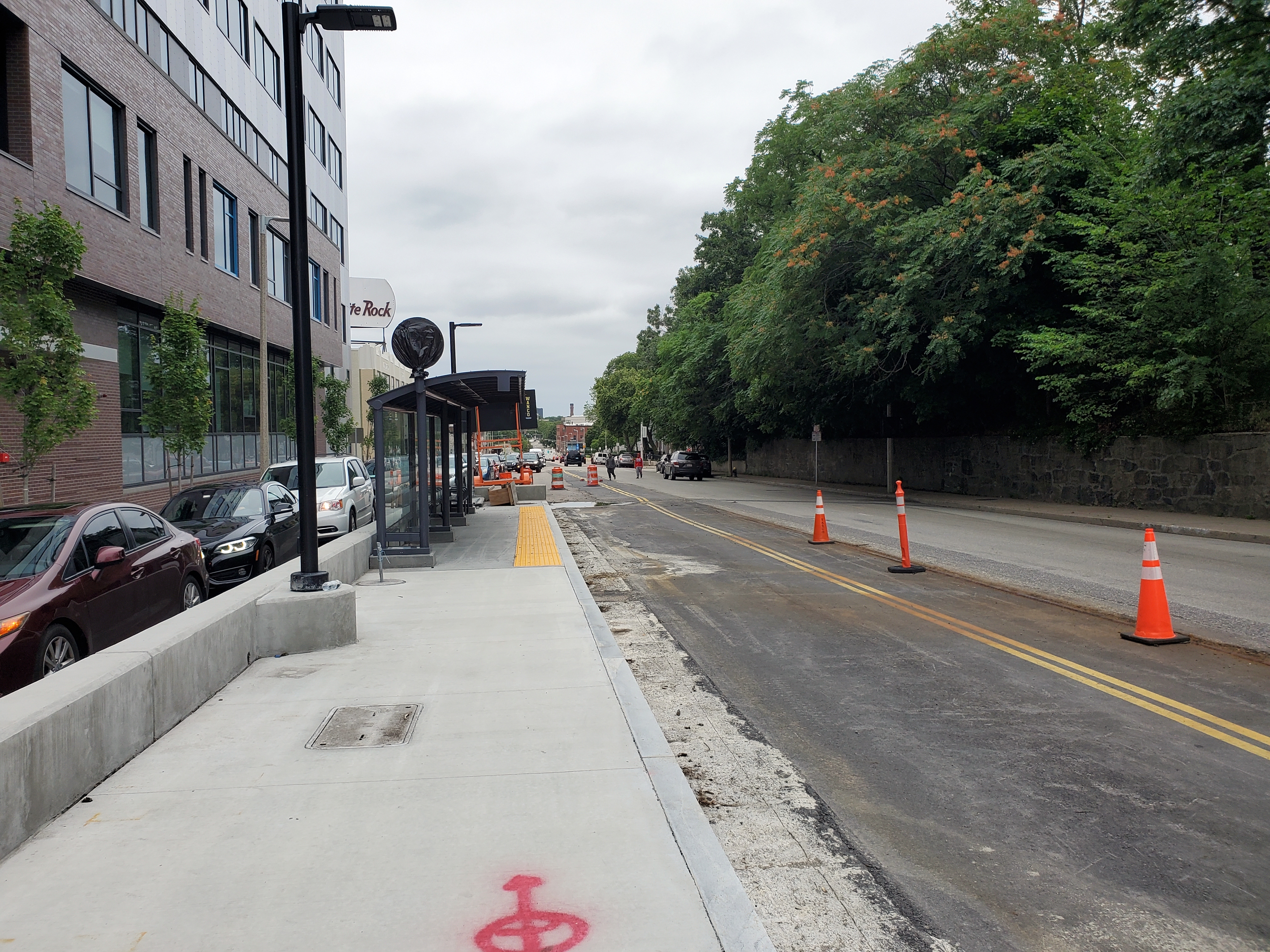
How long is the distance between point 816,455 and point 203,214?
25.2m

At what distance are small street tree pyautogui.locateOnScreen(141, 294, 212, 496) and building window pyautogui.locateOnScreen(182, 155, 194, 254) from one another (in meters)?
4.91

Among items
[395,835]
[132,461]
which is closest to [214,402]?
[132,461]

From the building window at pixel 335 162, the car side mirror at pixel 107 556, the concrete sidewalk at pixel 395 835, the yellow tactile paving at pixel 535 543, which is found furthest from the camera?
the building window at pixel 335 162

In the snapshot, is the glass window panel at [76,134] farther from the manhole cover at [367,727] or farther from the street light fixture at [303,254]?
the manhole cover at [367,727]

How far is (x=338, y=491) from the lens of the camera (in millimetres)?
17219

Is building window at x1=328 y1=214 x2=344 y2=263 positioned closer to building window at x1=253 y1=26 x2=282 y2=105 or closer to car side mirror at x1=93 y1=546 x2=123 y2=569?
building window at x1=253 y1=26 x2=282 y2=105

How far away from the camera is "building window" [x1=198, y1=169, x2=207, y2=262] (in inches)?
953

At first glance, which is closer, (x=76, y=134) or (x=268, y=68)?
(x=76, y=134)

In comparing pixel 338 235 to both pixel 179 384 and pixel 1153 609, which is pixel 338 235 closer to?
pixel 179 384

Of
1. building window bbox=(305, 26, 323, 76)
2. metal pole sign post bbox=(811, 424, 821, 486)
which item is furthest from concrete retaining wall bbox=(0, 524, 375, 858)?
building window bbox=(305, 26, 323, 76)

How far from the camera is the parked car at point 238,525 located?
450 inches

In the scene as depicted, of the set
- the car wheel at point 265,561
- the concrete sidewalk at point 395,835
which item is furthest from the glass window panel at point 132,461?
the concrete sidewalk at point 395,835

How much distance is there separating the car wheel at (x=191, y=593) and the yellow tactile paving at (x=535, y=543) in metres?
4.27

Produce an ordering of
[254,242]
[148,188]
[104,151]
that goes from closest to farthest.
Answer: [104,151]
[148,188]
[254,242]
